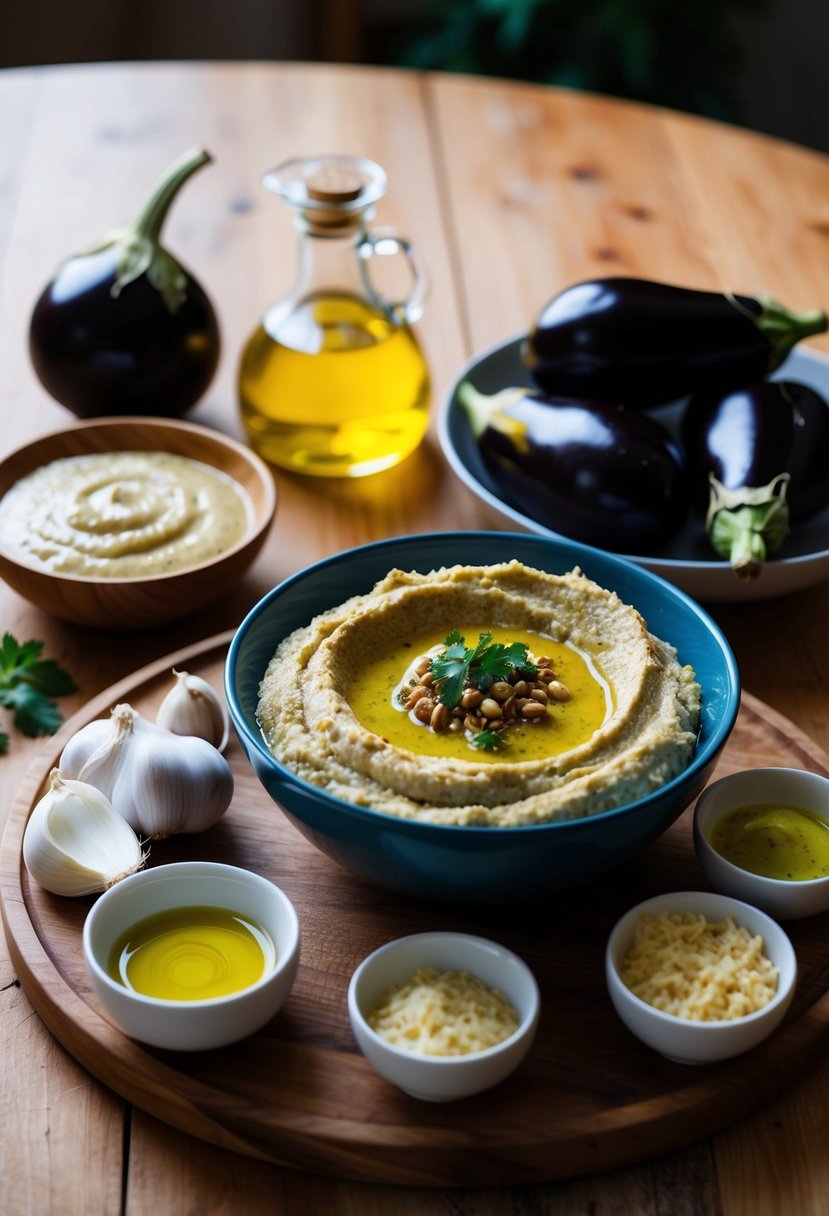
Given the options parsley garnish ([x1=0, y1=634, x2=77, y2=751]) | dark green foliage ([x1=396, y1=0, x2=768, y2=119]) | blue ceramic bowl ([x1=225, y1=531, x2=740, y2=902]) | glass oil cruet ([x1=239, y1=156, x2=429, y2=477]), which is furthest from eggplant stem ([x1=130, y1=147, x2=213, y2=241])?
dark green foliage ([x1=396, y1=0, x2=768, y2=119])

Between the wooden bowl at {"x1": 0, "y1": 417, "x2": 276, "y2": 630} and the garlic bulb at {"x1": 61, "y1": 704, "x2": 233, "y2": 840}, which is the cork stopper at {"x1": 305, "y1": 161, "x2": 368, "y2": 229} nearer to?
the wooden bowl at {"x1": 0, "y1": 417, "x2": 276, "y2": 630}

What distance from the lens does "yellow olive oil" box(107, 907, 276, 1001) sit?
61.2 inches

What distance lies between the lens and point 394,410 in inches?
107

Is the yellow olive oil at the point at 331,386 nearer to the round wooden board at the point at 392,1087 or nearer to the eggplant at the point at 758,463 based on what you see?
the eggplant at the point at 758,463

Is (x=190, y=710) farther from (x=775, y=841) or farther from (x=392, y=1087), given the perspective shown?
(x=775, y=841)

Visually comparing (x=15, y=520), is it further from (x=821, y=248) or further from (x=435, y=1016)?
(x=821, y=248)

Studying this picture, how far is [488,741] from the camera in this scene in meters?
1.76

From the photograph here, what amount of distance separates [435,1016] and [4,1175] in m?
0.51

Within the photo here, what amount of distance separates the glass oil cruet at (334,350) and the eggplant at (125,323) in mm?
153

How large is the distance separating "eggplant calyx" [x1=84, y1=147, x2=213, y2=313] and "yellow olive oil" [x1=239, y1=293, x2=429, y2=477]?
20 cm

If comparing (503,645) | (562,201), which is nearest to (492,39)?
(562,201)

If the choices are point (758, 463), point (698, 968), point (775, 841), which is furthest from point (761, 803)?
point (758, 463)

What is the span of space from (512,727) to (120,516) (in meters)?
0.92

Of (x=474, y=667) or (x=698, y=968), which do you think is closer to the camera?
(x=698, y=968)
